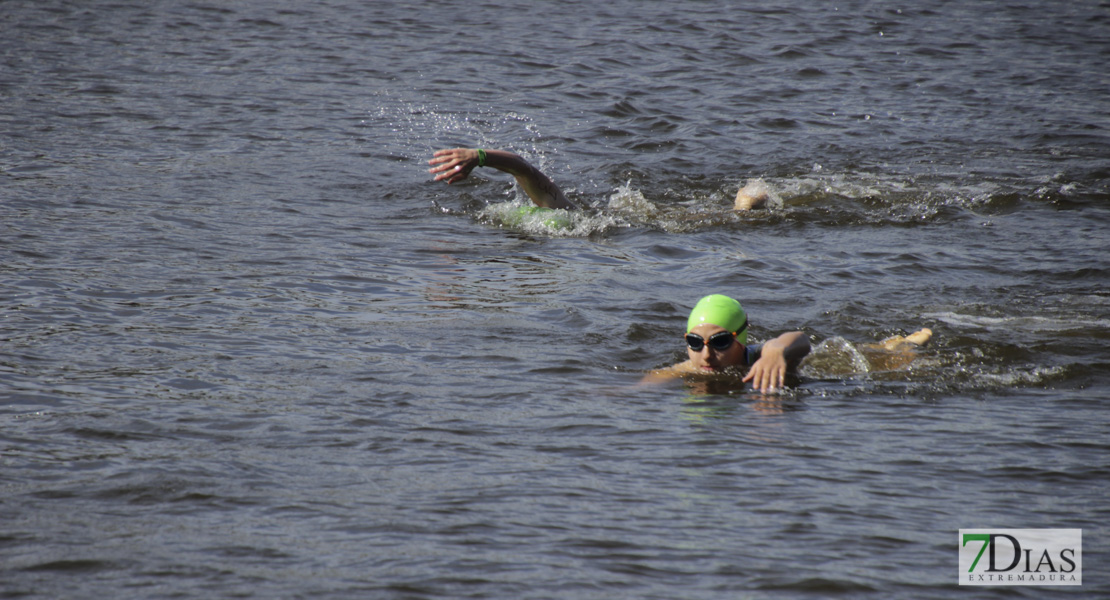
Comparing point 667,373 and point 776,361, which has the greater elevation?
point 776,361

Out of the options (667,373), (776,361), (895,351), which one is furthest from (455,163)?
(895,351)

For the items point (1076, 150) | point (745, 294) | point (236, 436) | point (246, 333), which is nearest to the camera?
point (236, 436)

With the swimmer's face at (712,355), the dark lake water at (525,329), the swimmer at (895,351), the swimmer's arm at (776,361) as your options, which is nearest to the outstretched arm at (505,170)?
the dark lake water at (525,329)

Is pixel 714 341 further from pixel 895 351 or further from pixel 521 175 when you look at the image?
pixel 521 175

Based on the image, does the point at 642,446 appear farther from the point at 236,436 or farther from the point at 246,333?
the point at 246,333

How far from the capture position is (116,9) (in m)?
24.7

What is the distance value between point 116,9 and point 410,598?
2359cm

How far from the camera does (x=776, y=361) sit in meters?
7.45

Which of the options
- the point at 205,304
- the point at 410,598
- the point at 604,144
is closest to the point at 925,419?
the point at 410,598

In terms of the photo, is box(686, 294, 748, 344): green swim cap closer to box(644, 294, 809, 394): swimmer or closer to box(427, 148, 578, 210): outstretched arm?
box(644, 294, 809, 394): swimmer

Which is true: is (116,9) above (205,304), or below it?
above

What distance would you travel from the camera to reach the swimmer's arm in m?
7.39

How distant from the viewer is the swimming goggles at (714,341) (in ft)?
25.2

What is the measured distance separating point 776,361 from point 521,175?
5.34 meters
